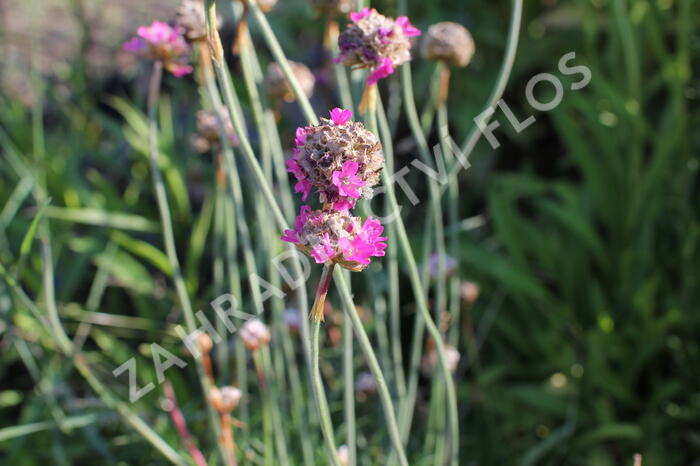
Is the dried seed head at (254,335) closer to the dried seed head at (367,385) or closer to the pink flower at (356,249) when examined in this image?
the dried seed head at (367,385)

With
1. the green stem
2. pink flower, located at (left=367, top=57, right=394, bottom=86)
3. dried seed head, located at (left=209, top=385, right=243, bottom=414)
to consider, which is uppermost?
pink flower, located at (left=367, top=57, right=394, bottom=86)

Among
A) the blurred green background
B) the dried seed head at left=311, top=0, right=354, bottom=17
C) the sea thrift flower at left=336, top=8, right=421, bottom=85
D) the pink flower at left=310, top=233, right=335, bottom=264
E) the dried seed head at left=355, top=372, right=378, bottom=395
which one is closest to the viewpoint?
the pink flower at left=310, top=233, right=335, bottom=264

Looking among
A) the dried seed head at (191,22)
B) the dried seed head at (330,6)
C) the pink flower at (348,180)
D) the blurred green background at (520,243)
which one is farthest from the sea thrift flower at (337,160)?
the blurred green background at (520,243)

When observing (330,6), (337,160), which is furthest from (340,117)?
(330,6)

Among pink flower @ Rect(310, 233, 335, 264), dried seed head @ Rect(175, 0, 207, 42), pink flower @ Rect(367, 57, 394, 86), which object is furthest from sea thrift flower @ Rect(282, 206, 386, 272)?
dried seed head @ Rect(175, 0, 207, 42)

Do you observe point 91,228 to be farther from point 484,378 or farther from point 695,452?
point 695,452

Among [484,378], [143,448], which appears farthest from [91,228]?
[484,378]

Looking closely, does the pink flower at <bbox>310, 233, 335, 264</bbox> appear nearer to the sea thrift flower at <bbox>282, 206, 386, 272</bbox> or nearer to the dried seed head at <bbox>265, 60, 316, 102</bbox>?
the sea thrift flower at <bbox>282, 206, 386, 272</bbox>
